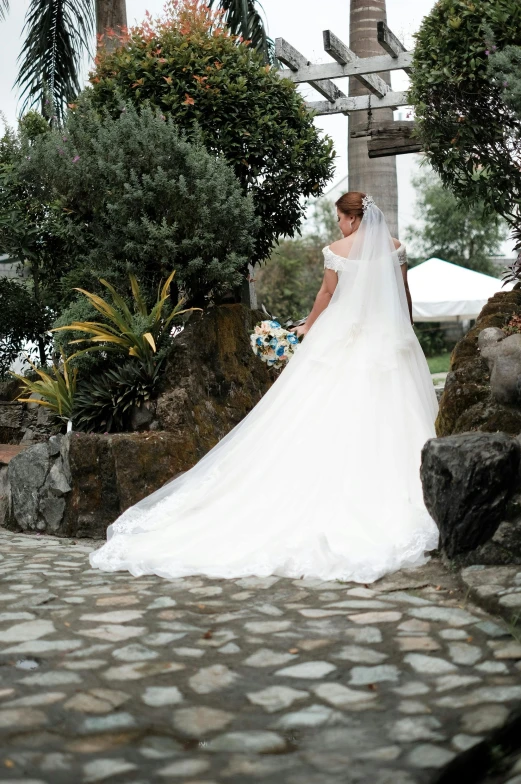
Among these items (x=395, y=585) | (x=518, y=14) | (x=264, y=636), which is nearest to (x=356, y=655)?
(x=264, y=636)

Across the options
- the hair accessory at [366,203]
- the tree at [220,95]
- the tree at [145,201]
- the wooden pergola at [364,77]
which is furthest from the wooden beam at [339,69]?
the hair accessory at [366,203]

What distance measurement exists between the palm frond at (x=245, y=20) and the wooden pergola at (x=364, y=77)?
4.12 meters

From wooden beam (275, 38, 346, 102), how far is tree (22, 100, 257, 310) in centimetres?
249

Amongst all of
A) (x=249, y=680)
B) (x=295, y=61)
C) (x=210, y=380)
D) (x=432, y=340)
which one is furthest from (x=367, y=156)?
(x=432, y=340)

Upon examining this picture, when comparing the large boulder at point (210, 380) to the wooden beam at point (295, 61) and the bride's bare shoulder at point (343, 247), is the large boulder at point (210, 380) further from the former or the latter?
the wooden beam at point (295, 61)

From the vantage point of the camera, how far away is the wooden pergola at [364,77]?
9.91 m

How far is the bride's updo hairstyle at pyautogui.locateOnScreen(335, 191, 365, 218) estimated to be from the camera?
717cm

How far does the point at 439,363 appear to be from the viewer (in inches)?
1070

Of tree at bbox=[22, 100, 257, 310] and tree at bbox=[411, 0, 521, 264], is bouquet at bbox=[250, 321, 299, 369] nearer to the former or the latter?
tree at bbox=[22, 100, 257, 310]

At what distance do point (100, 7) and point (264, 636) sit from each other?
10.4 m

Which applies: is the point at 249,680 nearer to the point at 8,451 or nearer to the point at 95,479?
the point at 95,479

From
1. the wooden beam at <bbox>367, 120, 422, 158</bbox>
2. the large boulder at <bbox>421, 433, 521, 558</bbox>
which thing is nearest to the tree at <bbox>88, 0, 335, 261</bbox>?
the wooden beam at <bbox>367, 120, 422, 158</bbox>

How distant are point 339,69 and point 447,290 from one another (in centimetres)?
993

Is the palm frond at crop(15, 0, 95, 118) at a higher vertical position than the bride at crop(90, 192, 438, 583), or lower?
higher
